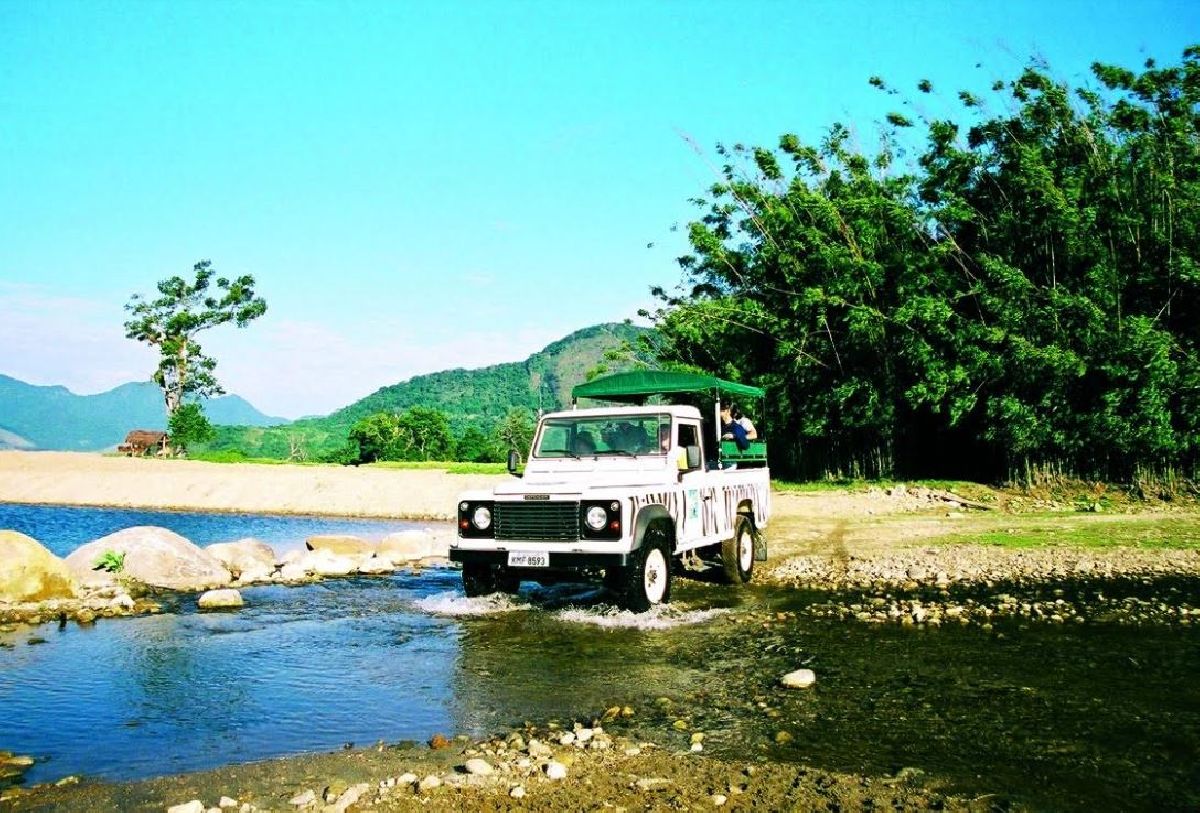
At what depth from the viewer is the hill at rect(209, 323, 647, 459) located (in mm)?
110438

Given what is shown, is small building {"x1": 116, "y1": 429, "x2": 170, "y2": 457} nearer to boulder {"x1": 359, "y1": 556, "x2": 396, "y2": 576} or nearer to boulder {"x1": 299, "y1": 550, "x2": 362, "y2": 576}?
boulder {"x1": 359, "y1": 556, "x2": 396, "y2": 576}

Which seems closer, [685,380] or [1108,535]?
[685,380]

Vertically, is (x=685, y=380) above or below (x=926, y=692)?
above

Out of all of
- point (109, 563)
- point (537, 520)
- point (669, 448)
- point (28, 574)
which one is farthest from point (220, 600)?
point (669, 448)

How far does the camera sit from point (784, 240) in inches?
1129

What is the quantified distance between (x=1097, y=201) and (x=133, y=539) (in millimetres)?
21592

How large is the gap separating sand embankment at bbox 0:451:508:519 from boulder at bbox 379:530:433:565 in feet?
33.8

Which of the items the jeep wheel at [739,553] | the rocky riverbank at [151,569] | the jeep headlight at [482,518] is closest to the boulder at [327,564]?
the rocky riverbank at [151,569]

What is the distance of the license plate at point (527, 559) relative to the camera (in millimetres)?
10211

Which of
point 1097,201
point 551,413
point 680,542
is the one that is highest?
point 1097,201

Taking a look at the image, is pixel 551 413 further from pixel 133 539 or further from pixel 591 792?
pixel 591 792

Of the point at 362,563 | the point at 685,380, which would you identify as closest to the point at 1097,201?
the point at 685,380

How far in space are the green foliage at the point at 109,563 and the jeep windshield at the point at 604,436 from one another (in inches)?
249

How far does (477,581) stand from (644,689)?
13.2 feet
